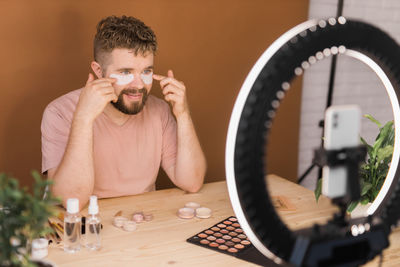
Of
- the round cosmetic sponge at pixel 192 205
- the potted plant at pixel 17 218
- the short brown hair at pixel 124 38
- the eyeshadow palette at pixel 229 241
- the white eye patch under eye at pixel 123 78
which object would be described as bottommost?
the eyeshadow palette at pixel 229 241

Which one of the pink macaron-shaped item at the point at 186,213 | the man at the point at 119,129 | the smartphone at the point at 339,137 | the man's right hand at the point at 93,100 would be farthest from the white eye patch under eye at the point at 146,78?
the smartphone at the point at 339,137

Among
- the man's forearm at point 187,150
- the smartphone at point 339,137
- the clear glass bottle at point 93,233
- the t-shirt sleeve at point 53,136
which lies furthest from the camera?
the man's forearm at point 187,150

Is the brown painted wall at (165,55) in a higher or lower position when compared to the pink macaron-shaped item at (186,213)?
higher

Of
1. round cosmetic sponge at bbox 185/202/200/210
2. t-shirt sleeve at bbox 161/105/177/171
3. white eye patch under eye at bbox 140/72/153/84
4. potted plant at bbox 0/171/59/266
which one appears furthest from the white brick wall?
potted plant at bbox 0/171/59/266

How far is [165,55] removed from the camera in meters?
2.10

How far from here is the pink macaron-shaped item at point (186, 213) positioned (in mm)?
1309

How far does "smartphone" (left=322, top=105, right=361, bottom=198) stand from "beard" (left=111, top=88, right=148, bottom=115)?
43.6 inches

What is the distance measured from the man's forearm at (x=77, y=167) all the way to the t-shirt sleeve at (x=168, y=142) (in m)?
0.39

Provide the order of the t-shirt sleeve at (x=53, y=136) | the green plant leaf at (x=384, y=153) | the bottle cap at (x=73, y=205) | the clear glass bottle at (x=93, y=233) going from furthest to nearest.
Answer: the t-shirt sleeve at (x=53, y=136)
the green plant leaf at (x=384, y=153)
the clear glass bottle at (x=93, y=233)
the bottle cap at (x=73, y=205)

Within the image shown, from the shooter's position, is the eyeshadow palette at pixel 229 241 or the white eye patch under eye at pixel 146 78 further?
the white eye patch under eye at pixel 146 78

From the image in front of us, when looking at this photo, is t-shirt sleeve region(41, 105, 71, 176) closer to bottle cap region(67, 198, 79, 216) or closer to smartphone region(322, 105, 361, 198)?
bottle cap region(67, 198, 79, 216)

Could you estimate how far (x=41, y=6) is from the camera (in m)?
1.81

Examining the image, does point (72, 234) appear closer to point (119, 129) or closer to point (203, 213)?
point (203, 213)

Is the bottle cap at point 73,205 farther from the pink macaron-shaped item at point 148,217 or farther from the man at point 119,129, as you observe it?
the man at point 119,129
